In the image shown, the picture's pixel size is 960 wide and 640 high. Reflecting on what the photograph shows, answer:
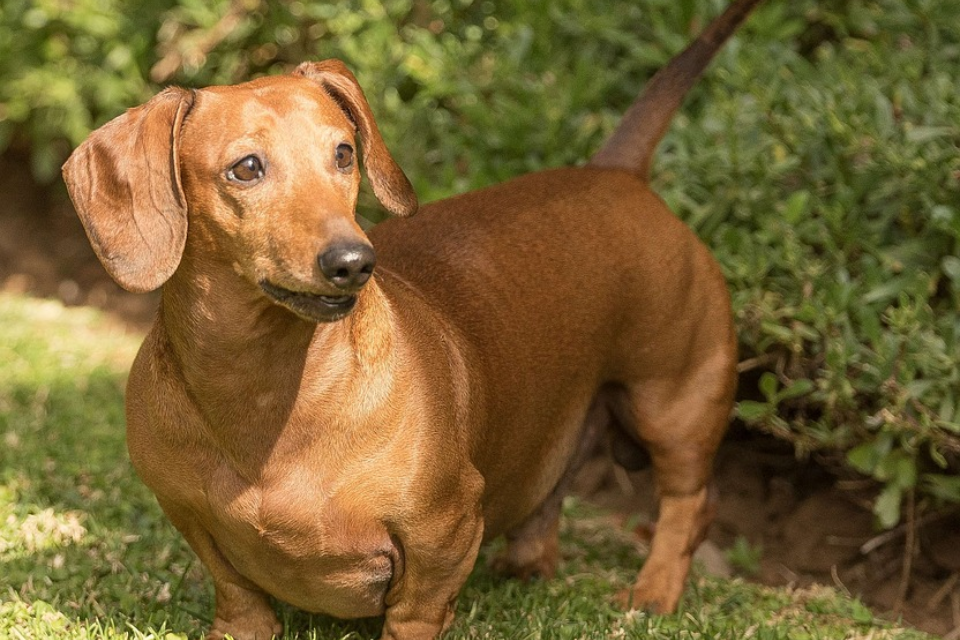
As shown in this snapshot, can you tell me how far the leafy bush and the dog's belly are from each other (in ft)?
5.42

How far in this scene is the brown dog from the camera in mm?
2607

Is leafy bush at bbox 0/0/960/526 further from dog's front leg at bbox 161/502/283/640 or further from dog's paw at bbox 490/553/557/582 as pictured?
dog's front leg at bbox 161/502/283/640

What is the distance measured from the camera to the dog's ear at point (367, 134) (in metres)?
2.92

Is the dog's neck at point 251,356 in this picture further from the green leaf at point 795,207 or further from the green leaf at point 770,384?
the green leaf at point 795,207

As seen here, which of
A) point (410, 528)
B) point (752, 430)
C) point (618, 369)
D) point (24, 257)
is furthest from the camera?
point (24, 257)

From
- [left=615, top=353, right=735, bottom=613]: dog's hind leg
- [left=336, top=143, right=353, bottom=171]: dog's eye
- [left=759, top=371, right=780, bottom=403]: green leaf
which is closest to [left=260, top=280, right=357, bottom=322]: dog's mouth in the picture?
[left=336, top=143, right=353, bottom=171]: dog's eye

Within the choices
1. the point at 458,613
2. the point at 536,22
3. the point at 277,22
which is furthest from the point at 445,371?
the point at 277,22

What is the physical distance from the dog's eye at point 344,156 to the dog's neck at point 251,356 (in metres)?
0.27

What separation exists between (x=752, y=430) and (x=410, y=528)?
236 centimetres

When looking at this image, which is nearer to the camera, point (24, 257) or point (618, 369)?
point (618, 369)

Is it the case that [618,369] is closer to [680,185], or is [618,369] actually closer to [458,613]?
[458,613]

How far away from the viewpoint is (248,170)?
2.57m

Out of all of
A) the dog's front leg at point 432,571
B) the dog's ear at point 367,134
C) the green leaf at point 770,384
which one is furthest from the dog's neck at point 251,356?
the green leaf at point 770,384

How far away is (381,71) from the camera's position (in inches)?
211
